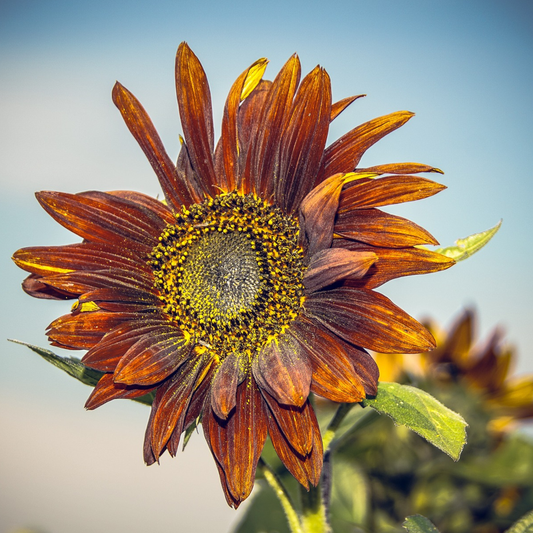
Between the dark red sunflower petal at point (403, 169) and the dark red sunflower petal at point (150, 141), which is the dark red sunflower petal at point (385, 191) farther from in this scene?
the dark red sunflower petal at point (150, 141)

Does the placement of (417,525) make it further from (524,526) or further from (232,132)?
(232,132)

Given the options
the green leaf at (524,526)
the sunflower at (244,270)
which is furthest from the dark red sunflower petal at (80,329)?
the green leaf at (524,526)

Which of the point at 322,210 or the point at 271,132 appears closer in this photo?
the point at 322,210

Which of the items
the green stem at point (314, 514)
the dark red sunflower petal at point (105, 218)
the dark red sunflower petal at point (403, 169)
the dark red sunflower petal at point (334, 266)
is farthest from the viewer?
the green stem at point (314, 514)

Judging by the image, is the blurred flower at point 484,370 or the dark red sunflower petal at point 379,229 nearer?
the dark red sunflower petal at point 379,229

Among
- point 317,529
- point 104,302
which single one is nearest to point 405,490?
point 317,529

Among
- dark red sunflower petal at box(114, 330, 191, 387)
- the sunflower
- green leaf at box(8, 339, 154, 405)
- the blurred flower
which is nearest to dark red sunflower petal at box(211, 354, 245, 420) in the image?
the sunflower

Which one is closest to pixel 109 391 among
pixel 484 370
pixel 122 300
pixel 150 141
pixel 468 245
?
pixel 122 300
